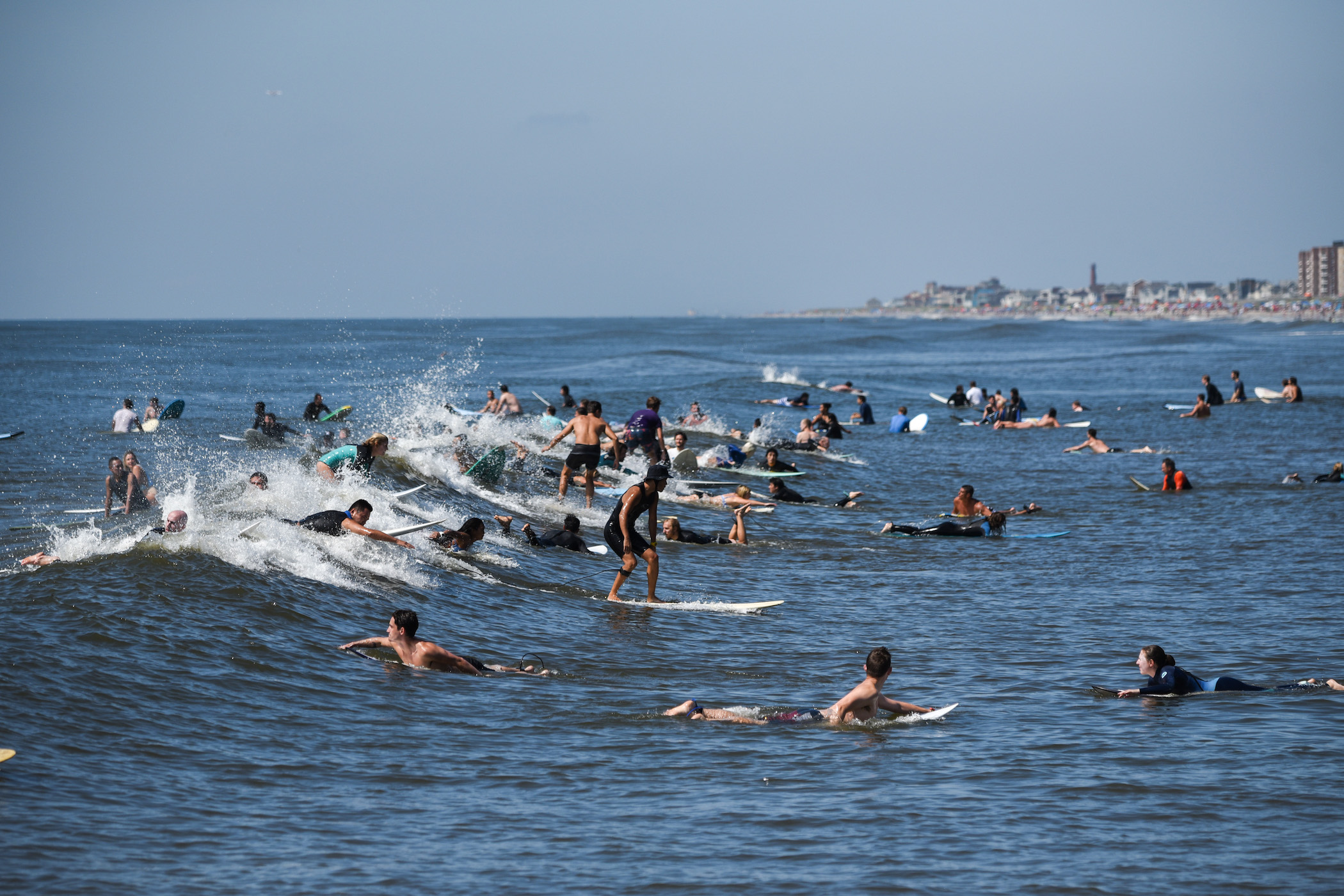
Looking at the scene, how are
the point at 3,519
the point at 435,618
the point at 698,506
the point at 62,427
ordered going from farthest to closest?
the point at 62,427
the point at 698,506
the point at 3,519
the point at 435,618

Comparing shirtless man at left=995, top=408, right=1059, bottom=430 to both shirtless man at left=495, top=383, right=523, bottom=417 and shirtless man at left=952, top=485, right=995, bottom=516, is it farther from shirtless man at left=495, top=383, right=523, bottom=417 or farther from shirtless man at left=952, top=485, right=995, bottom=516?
shirtless man at left=952, top=485, right=995, bottom=516

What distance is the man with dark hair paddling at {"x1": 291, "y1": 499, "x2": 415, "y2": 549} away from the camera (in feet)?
43.7

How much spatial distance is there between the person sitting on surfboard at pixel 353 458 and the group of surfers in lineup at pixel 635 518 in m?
0.02

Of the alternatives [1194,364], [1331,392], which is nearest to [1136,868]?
[1331,392]

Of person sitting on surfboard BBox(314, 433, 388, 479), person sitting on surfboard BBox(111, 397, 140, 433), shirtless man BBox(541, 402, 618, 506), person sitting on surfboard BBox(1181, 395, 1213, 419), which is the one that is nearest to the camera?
person sitting on surfboard BBox(314, 433, 388, 479)

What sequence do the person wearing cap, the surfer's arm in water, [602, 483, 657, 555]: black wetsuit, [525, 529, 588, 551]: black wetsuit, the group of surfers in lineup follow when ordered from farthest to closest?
[525, 529, 588, 551]: black wetsuit < [602, 483, 657, 555]: black wetsuit < the person wearing cap < the surfer's arm in water < the group of surfers in lineup

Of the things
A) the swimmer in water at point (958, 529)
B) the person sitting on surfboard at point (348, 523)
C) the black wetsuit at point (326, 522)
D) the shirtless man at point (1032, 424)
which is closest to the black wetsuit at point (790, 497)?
the swimmer in water at point (958, 529)

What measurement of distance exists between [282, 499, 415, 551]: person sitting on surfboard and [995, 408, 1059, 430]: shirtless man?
27299 millimetres

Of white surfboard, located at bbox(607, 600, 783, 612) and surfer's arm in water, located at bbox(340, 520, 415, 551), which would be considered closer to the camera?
surfer's arm in water, located at bbox(340, 520, 415, 551)

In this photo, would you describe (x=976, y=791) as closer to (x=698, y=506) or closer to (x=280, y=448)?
(x=698, y=506)

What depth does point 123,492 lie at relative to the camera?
61.9ft

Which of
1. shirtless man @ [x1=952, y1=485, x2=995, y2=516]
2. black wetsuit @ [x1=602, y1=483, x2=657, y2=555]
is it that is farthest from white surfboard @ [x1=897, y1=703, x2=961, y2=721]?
shirtless man @ [x1=952, y1=485, x2=995, y2=516]

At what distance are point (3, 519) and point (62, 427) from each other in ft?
59.2

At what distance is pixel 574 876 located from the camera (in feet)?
21.6
